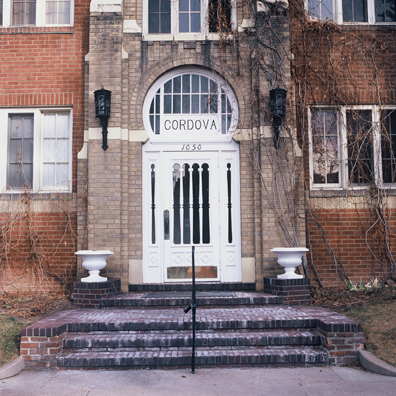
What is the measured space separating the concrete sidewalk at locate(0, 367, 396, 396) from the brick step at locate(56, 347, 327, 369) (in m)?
0.11

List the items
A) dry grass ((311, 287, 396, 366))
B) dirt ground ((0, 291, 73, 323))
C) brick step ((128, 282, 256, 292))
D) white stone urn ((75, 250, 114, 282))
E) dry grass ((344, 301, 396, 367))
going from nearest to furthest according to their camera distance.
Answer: dry grass ((344, 301, 396, 367)), dry grass ((311, 287, 396, 366)), dirt ground ((0, 291, 73, 323)), white stone urn ((75, 250, 114, 282)), brick step ((128, 282, 256, 292))

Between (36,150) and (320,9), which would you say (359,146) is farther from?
(36,150)

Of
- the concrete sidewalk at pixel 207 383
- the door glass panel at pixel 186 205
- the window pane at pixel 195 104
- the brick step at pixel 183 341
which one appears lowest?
the concrete sidewalk at pixel 207 383

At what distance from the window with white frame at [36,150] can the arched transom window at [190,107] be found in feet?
5.30

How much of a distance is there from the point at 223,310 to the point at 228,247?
1.54m

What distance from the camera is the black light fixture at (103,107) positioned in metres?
7.19

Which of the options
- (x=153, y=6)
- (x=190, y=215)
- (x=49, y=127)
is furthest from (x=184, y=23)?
(x=190, y=215)

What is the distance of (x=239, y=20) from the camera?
7.80 metres

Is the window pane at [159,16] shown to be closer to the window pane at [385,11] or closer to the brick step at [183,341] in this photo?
the window pane at [385,11]

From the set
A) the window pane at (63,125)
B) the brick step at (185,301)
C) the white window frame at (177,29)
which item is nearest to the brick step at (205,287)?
the brick step at (185,301)

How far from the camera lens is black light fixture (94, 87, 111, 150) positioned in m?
7.19

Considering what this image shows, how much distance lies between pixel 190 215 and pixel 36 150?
10.0 feet

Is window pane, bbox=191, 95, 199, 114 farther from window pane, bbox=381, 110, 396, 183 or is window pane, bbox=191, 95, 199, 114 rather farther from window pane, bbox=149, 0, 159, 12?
window pane, bbox=381, 110, 396, 183

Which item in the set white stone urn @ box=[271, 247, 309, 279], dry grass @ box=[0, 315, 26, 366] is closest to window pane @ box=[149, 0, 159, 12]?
white stone urn @ box=[271, 247, 309, 279]
